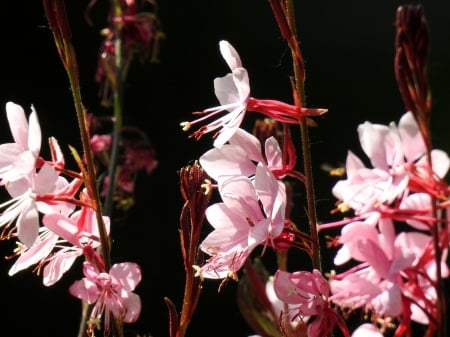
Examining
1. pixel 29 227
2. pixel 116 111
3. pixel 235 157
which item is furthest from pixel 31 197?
pixel 116 111

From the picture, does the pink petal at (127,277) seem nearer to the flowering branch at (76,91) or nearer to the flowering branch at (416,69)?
the flowering branch at (76,91)

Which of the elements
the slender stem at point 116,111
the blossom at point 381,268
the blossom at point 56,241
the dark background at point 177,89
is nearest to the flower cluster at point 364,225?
the blossom at point 381,268

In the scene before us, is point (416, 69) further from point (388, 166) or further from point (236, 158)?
point (236, 158)

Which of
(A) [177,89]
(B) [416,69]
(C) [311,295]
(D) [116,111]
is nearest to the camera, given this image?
(B) [416,69]

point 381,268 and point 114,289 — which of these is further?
point 114,289

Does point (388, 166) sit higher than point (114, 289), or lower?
higher

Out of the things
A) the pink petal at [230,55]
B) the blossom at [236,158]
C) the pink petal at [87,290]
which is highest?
the pink petal at [230,55]

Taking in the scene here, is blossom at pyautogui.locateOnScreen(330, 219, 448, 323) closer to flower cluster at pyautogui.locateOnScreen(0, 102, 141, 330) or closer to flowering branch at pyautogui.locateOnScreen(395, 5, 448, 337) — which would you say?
flowering branch at pyautogui.locateOnScreen(395, 5, 448, 337)
